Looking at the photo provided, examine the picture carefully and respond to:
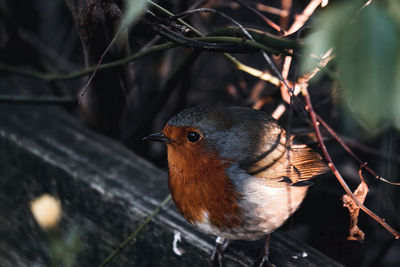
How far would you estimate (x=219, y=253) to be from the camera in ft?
4.28

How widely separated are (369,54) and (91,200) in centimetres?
125

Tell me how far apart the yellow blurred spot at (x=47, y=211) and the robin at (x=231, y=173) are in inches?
20.3

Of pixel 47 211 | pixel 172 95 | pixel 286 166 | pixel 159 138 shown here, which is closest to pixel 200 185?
pixel 159 138

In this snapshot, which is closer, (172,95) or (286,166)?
(286,166)

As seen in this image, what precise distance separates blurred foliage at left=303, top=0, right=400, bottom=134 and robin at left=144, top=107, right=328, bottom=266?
72 centimetres

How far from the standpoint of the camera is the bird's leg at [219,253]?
4.23ft

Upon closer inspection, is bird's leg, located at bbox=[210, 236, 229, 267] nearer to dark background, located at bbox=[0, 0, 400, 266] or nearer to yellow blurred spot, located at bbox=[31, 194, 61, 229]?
dark background, located at bbox=[0, 0, 400, 266]

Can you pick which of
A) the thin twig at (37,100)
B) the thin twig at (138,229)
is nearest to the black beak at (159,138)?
the thin twig at (138,229)

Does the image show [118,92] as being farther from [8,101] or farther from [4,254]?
[4,254]

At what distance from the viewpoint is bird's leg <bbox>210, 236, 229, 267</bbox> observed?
4.23ft

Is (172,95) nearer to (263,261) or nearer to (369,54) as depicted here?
(263,261)

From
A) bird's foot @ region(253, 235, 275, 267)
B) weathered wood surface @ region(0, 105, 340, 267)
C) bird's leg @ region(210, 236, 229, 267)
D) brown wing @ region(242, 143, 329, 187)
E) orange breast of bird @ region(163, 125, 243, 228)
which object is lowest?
weathered wood surface @ region(0, 105, 340, 267)

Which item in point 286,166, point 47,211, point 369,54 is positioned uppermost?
point 369,54

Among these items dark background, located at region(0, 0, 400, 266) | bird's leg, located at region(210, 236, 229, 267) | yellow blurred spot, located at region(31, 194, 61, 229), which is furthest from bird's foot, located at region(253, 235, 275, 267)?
yellow blurred spot, located at region(31, 194, 61, 229)
